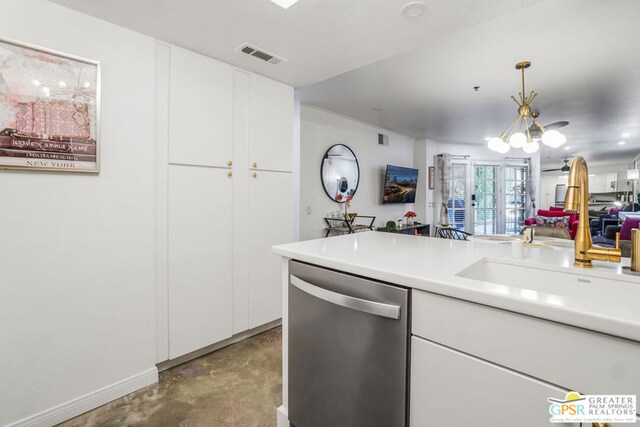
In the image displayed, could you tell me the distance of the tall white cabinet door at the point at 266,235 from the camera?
260 cm

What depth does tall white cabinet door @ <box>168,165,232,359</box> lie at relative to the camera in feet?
6.99

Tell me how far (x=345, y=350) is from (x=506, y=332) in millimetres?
574

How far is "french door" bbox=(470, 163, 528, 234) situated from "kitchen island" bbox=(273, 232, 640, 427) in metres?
6.81

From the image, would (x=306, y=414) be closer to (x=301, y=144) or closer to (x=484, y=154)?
(x=301, y=144)

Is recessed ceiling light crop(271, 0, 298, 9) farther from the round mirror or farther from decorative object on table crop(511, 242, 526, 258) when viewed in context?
the round mirror

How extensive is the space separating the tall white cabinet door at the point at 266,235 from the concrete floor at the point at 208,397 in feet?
1.45

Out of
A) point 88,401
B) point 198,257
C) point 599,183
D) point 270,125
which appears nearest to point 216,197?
point 198,257

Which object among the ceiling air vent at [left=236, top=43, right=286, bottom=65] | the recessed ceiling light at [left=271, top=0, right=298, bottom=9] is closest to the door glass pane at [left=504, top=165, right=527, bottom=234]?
the ceiling air vent at [left=236, top=43, right=286, bottom=65]

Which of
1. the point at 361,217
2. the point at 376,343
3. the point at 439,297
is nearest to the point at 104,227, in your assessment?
the point at 376,343

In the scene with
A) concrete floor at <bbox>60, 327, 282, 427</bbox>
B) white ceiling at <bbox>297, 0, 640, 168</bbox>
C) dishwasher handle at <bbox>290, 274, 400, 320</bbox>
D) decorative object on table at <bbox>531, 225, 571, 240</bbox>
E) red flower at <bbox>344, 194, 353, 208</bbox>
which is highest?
white ceiling at <bbox>297, 0, 640, 168</bbox>

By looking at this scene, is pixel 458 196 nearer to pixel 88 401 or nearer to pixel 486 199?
pixel 486 199

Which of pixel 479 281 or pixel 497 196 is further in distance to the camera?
pixel 497 196

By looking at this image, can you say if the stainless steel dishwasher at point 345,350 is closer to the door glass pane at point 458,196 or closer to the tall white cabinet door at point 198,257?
the tall white cabinet door at point 198,257

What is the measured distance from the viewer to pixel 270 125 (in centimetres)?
270
